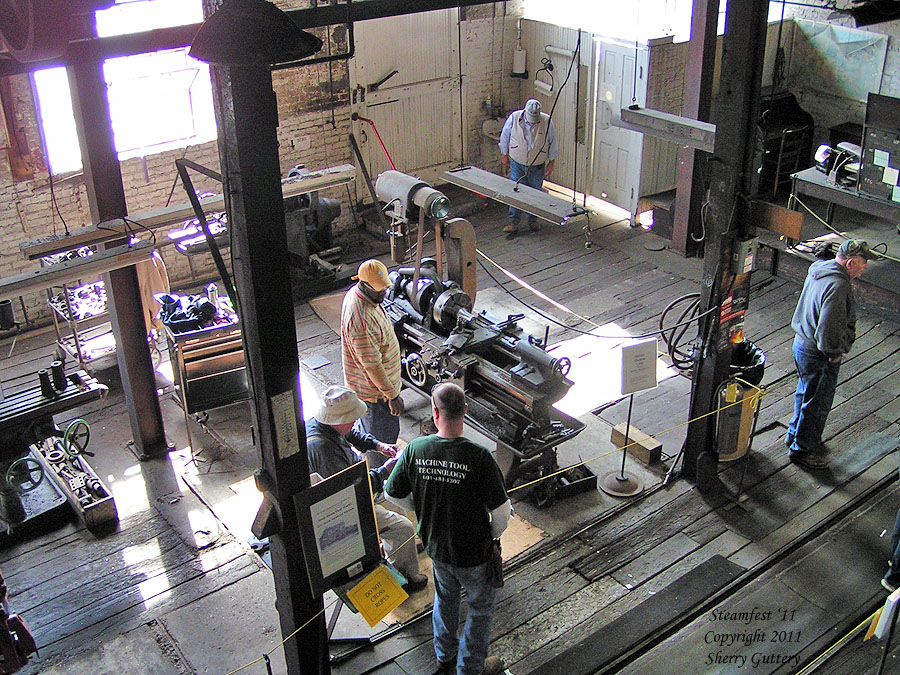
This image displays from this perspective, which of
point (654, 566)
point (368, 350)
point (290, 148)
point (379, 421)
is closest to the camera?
point (654, 566)

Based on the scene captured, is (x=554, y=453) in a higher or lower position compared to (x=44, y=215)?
lower

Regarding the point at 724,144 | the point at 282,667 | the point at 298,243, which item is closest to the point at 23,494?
the point at 282,667

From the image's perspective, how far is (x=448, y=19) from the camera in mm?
11602

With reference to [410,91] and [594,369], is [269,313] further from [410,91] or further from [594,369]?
[410,91]

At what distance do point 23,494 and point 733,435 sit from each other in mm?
5168

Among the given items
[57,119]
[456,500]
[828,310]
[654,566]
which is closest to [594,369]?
[828,310]

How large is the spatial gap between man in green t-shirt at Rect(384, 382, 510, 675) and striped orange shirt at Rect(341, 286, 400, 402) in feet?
6.17

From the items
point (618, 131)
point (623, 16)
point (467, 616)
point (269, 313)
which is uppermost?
point (623, 16)

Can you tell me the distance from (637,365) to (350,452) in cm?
226

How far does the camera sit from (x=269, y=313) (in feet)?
13.5

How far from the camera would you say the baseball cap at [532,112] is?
10.7 meters

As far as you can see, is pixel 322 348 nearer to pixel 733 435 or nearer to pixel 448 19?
pixel 733 435

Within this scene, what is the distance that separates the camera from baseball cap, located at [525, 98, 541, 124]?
10734 millimetres

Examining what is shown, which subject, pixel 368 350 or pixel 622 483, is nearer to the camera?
pixel 368 350
